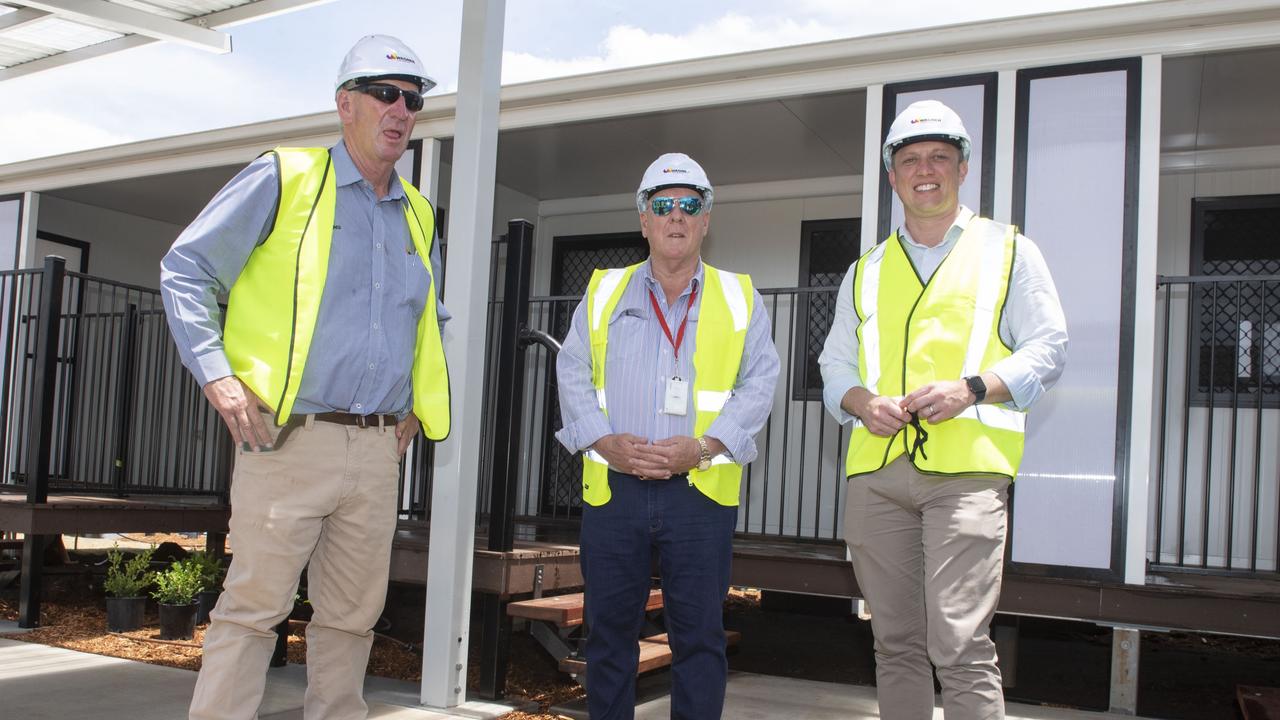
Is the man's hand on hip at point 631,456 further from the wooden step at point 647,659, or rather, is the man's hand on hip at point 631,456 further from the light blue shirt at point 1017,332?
the wooden step at point 647,659

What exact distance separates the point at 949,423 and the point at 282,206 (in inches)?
65.4

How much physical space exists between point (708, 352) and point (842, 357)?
0.37 meters

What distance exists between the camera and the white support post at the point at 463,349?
3875 mm

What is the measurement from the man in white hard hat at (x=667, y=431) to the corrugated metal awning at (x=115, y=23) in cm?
299

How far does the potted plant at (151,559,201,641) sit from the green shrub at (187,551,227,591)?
10cm

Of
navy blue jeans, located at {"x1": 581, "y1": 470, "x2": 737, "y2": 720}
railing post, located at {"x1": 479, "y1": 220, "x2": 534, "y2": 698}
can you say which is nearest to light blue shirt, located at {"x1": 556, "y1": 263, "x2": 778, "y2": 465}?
navy blue jeans, located at {"x1": 581, "y1": 470, "x2": 737, "y2": 720}

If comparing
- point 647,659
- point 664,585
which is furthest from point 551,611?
point 664,585

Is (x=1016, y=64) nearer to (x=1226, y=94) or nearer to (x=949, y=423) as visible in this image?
(x=1226, y=94)

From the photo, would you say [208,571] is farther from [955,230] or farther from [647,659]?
[955,230]

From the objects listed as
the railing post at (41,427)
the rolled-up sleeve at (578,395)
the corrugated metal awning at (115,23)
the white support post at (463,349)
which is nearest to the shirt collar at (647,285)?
the rolled-up sleeve at (578,395)

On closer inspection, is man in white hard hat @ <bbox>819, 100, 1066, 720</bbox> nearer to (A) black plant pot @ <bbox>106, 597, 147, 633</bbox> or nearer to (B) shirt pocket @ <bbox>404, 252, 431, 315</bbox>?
(B) shirt pocket @ <bbox>404, 252, 431, 315</bbox>

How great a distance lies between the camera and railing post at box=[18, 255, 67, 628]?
5543 mm

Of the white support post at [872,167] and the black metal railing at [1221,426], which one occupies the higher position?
the white support post at [872,167]

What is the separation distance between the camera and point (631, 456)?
2.67 metres
